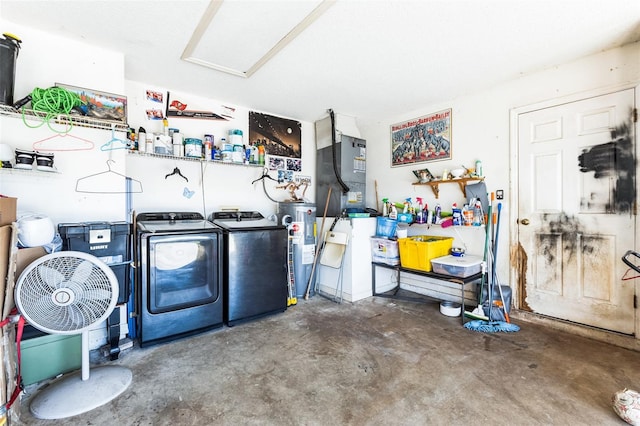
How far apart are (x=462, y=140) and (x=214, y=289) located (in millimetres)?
3333

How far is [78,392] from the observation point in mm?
1784

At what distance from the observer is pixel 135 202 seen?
3111 millimetres

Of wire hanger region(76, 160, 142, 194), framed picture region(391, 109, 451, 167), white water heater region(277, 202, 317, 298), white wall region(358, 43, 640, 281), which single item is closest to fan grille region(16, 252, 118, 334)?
wire hanger region(76, 160, 142, 194)

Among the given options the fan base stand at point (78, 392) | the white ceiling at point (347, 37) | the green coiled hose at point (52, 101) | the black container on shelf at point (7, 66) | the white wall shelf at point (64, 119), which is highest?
the white ceiling at point (347, 37)

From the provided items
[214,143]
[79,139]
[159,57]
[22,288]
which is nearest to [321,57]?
[159,57]

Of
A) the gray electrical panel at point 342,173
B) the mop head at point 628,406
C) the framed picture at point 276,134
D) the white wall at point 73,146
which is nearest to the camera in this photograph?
the mop head at point 628,406

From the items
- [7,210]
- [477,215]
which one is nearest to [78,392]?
[7,210]

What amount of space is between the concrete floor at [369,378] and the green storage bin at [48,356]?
118 mm

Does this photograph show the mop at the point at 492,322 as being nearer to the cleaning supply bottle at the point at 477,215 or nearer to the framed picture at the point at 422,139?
the cleaning supply bottle at the point at 477,215

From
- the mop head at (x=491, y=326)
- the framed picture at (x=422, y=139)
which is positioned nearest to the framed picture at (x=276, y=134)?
the framed picture at (x=422, y=139)

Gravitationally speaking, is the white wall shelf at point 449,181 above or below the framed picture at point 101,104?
below

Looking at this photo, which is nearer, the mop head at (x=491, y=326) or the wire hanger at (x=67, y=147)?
the wire hanger at (x=67, y=147)

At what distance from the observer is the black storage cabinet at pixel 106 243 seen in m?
2.01

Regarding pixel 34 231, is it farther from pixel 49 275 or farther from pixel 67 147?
pixel 67 147
